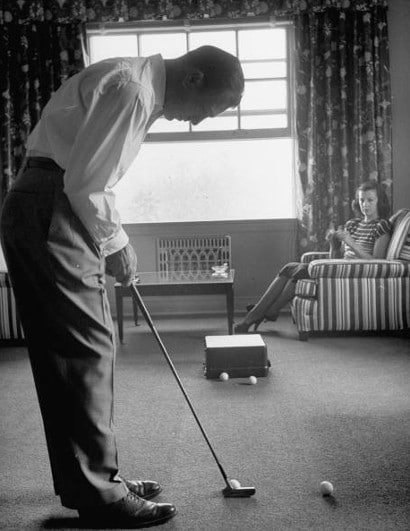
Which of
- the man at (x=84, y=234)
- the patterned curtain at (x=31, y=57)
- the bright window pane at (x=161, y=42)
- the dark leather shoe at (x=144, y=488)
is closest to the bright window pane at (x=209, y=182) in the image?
the bright window pane at (x=161, y=42)

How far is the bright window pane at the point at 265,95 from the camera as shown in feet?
20.4

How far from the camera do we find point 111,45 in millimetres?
6281

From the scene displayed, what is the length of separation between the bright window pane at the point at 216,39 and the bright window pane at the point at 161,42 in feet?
0.31

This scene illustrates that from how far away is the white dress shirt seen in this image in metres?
1.61

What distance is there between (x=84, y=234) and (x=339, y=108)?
4706 millimetres

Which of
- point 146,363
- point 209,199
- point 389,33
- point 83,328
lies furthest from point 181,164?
point 83,328

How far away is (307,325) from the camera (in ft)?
15.5

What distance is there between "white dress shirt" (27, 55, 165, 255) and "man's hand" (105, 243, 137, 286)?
13 centimetres

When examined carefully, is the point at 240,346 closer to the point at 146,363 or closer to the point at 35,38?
the point at 146,363

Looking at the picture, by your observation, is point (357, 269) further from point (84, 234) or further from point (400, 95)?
point (84, 234)

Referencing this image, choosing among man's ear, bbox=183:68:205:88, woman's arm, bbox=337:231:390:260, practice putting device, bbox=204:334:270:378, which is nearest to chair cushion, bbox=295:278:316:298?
woman's arm, bbox=337:231:390:260

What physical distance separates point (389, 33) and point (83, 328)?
206 inches

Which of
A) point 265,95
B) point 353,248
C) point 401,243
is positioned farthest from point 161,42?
point 401,243

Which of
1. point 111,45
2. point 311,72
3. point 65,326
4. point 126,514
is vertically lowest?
point 126,514
